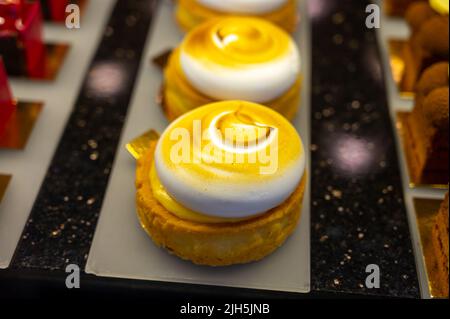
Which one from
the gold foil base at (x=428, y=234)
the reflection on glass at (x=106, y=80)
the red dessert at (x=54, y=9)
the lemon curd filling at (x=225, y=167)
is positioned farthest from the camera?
the red dessert at (x=54, y=9)

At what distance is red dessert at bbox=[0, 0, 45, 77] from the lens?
226 centimetres

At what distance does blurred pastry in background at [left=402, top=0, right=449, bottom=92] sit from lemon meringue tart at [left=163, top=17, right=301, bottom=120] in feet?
1.73

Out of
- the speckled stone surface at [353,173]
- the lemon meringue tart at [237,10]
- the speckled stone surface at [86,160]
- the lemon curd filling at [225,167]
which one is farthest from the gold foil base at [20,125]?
the speckled stone surface at [353,173]

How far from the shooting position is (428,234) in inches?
76.1

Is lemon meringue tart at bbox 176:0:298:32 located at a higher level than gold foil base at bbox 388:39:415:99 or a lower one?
higher

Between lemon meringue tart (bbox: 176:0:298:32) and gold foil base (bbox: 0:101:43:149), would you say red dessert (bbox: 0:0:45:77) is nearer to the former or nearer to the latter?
gold foil base (bbox: 0:101:43:149)

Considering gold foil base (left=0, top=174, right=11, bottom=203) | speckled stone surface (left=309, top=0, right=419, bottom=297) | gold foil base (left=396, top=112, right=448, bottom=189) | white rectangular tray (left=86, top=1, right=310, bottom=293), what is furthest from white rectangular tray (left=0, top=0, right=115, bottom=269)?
gold foil base (left=396, top=112, right=448, bottom=189)

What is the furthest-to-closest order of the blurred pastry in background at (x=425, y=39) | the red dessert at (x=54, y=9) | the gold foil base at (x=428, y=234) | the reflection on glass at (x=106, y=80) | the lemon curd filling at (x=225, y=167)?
the red dessert at (x=54, y=9), the reflection on glass at (x=106, y=80), the blurred pastry in background at (x=425, y=39), the gold foil base at (x=428, y=234), the lemon curd filling at (x=225, y=167)

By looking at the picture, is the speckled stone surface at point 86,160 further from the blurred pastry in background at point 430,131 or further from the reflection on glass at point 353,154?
the blurred pastry in background at point 430,131

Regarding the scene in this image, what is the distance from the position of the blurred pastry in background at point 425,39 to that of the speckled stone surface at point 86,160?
115 centimetres

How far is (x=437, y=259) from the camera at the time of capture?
72.9 inches

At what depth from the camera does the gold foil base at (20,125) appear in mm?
2131
